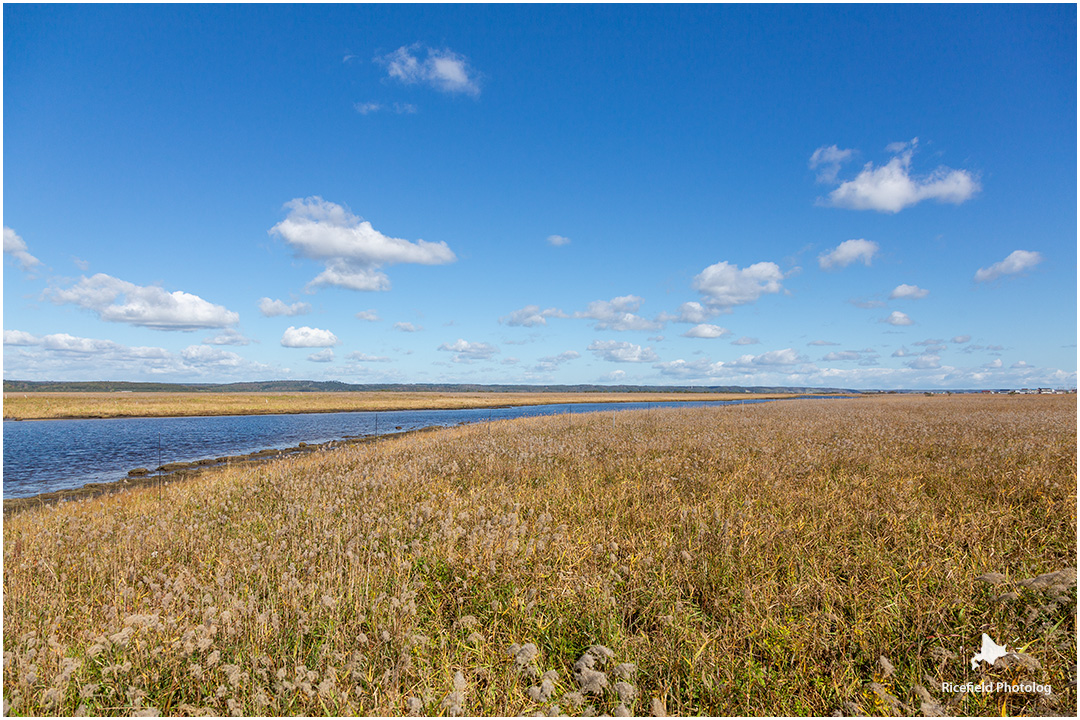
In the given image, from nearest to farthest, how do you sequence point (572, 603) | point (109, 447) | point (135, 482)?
point (572, 603) < point (135, 482) < point (109, 447)

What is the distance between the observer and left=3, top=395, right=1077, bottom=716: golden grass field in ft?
11.7

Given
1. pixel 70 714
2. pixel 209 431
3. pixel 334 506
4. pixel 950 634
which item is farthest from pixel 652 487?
pixel 209 431

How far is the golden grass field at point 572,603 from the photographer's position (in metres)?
3.58

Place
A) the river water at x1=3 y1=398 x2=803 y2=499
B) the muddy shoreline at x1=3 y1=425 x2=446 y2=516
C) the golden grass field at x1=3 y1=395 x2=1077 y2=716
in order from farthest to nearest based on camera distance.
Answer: the river water at x1=3 y1=398 x2=803 y2=499 < the muddy shoreline at x1=3 y1=425 x2=446 y2=516 < the golden grass field at x1=3 y1=395 x2=1077 y2=716

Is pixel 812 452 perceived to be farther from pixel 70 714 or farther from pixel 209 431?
pixel 209 431

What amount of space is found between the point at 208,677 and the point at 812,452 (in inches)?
459

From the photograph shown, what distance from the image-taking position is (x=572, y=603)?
459cm

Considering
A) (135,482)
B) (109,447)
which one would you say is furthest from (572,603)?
(109,447)

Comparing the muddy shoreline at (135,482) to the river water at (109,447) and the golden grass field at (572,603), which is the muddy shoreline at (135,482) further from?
the golden grass field at (572,603)

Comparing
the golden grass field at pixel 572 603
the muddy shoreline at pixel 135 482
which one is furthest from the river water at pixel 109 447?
the golden grass field at pixel 572 603

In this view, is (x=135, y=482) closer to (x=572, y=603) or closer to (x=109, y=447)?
(x=109, y=447)

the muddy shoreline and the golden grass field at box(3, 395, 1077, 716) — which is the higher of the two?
the golden grass field at box(3, 395, 1077, 716)

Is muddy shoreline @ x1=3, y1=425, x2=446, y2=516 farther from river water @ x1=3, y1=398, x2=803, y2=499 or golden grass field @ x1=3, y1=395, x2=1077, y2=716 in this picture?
golden grass field @ x1=3, y1=395, x2=1077, y2=716

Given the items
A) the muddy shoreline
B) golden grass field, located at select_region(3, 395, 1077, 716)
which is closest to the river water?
the muddy shoreline
